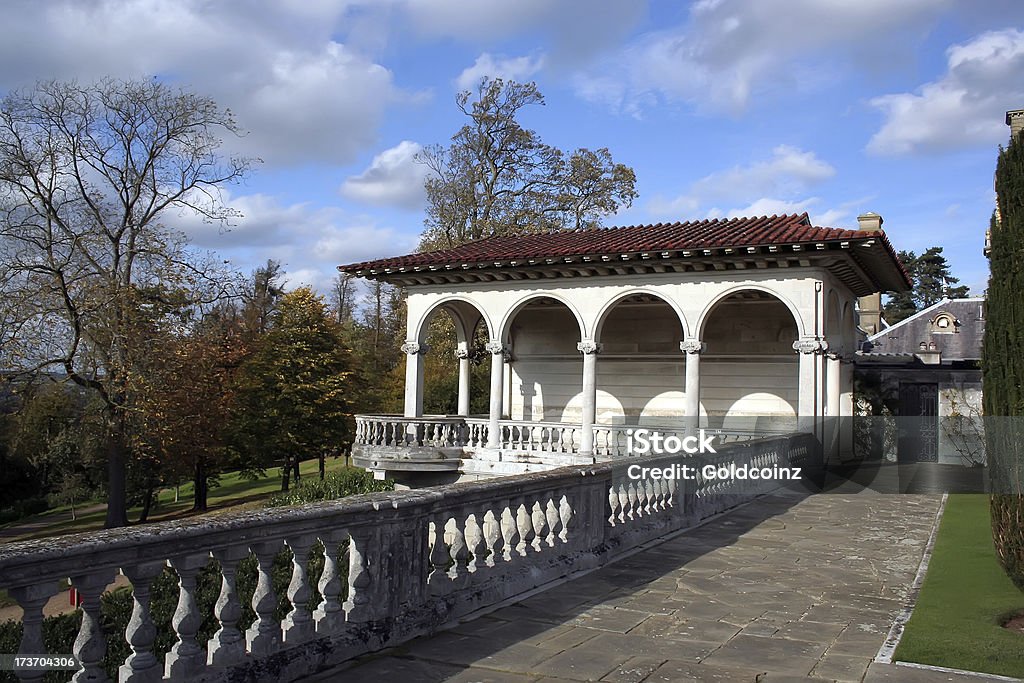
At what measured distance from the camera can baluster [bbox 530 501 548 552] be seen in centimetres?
723

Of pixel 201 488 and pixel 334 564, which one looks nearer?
pixel 334 564

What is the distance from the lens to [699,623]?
6.03 m

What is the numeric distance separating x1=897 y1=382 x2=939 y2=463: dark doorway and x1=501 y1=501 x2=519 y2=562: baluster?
1918 cm

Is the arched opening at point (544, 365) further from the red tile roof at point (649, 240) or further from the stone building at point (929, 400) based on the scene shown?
the stone building at point (929, 400)

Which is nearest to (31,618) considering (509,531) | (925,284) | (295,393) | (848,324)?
(509,531)

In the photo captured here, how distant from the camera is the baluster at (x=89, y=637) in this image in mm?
3609

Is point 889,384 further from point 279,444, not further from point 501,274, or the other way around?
point 279,444

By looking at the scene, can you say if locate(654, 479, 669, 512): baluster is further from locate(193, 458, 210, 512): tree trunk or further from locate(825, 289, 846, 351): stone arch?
locate(193, 458, 210, 512): tree trunk

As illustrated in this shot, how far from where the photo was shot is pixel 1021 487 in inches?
265

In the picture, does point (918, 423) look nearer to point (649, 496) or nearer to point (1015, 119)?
point (1015, 119)

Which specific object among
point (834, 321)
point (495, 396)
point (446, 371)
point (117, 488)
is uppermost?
point (834, 321)

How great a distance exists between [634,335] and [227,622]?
19.0 m

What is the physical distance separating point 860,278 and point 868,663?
669 inches

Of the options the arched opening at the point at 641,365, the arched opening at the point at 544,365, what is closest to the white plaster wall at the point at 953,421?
the arched opening at the point at 641,365
